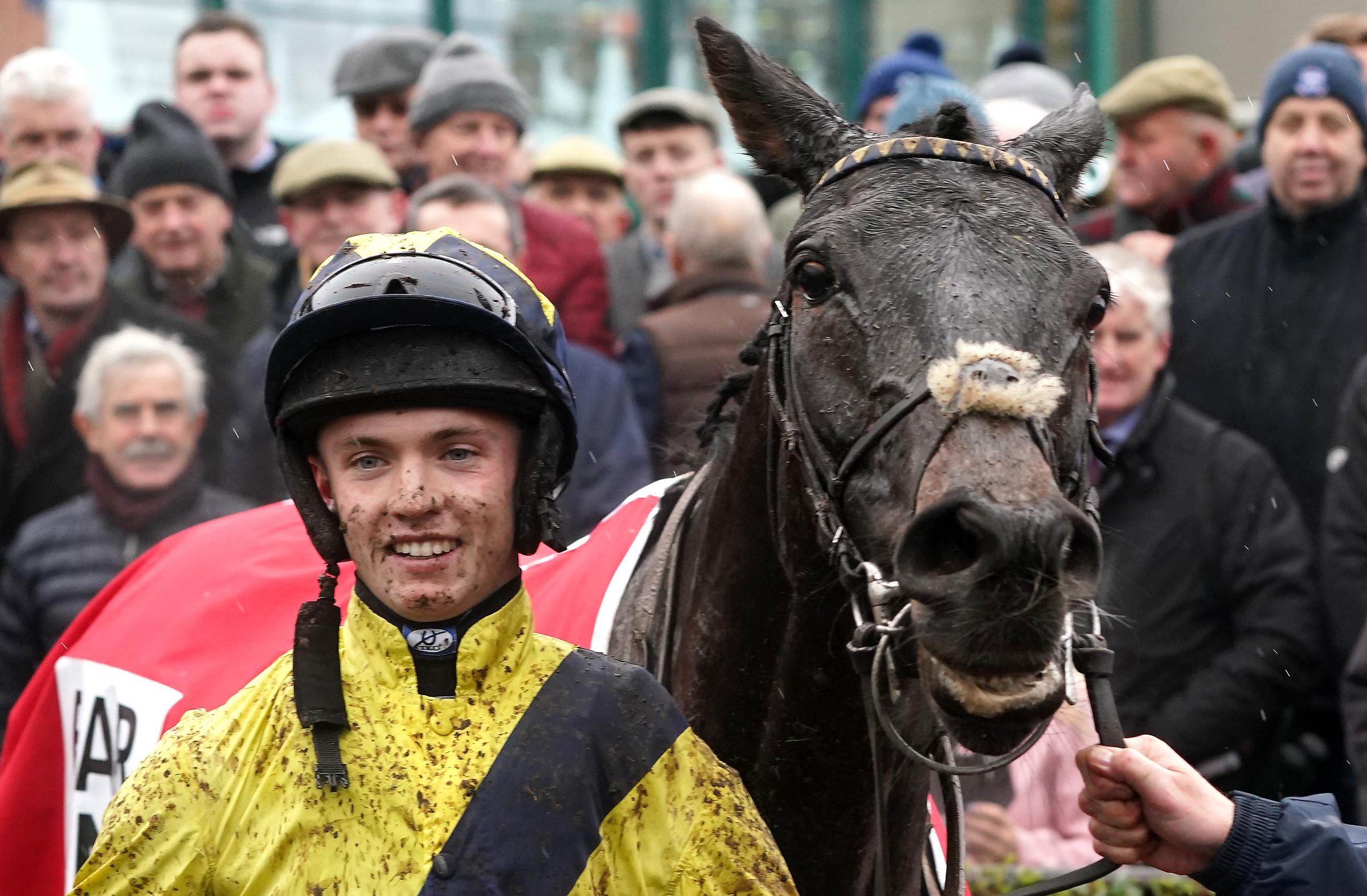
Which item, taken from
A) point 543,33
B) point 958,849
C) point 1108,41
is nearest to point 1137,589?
point 958,849

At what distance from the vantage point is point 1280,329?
5203 mm

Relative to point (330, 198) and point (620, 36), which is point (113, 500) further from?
point (620, 36)

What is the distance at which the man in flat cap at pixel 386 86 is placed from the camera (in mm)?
7223

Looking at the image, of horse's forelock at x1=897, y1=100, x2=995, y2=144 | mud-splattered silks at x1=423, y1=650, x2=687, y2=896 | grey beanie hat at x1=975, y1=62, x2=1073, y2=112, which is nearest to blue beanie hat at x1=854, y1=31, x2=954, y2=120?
grey beanie hat at x1=975, y1=62, x2=1073, y2=112

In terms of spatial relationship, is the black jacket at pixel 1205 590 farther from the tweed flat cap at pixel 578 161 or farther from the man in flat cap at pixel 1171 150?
the tweed flat cap at pixel 578 161

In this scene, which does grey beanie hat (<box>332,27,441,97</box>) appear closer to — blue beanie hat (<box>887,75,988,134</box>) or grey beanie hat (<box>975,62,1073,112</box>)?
grey beanie hat (<box>975,62,1073,112</box>)

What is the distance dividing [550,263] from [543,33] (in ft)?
15.3

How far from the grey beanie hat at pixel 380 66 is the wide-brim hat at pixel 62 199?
1.35m

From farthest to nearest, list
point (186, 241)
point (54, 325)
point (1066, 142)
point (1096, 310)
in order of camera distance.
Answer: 1. point (186, 241)
2. point (54, 325)
3. point (1066, 142)
4. point (1096, 310)

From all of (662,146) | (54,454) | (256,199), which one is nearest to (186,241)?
(256,199)

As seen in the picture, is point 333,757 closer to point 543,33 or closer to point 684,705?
point 684,705

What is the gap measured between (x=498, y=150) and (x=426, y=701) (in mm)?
4758

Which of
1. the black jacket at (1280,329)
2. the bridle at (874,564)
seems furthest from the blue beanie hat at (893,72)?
the bridle at (874,564)

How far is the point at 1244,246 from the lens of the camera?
5.43 metres
